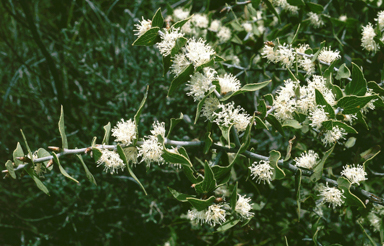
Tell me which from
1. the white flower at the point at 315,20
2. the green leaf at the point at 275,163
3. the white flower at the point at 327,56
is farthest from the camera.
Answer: the white flower at the point at 315,20

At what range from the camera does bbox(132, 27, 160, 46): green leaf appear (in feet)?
1.84

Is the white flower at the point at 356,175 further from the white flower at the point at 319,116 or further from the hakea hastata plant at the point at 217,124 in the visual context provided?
the white flower at the point at 319,116

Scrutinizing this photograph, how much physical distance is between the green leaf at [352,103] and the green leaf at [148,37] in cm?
38

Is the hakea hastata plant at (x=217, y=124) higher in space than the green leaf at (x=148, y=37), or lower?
lower

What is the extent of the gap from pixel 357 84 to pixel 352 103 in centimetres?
4

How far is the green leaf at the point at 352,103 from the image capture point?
0.55 meters

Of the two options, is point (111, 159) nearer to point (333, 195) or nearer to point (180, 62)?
point (180, 62)

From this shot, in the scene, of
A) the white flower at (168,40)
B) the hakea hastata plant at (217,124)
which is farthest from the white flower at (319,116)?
the white flower at (168,40)

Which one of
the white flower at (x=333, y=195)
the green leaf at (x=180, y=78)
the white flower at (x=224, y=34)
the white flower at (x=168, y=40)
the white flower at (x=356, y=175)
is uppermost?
the white flower at (x=168, y=40)

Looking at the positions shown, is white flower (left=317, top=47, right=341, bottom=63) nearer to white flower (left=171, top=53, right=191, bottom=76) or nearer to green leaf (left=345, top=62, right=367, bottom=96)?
green leaf (left=345, top=62, right=367, bottom=96)

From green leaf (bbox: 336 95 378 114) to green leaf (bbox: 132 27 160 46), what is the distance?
380 mm

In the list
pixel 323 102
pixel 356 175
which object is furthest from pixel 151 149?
pixel 356 175

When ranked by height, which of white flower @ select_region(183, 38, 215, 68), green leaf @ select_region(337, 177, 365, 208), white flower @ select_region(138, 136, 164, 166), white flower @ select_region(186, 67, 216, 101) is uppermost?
white flower @ select_region(183, 38, 215, 68)

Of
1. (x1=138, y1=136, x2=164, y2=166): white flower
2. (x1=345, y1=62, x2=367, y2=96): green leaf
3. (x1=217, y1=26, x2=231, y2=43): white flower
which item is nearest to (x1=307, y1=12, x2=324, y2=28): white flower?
(x1=217, y1=26, x2=231, y2=43): white flower
